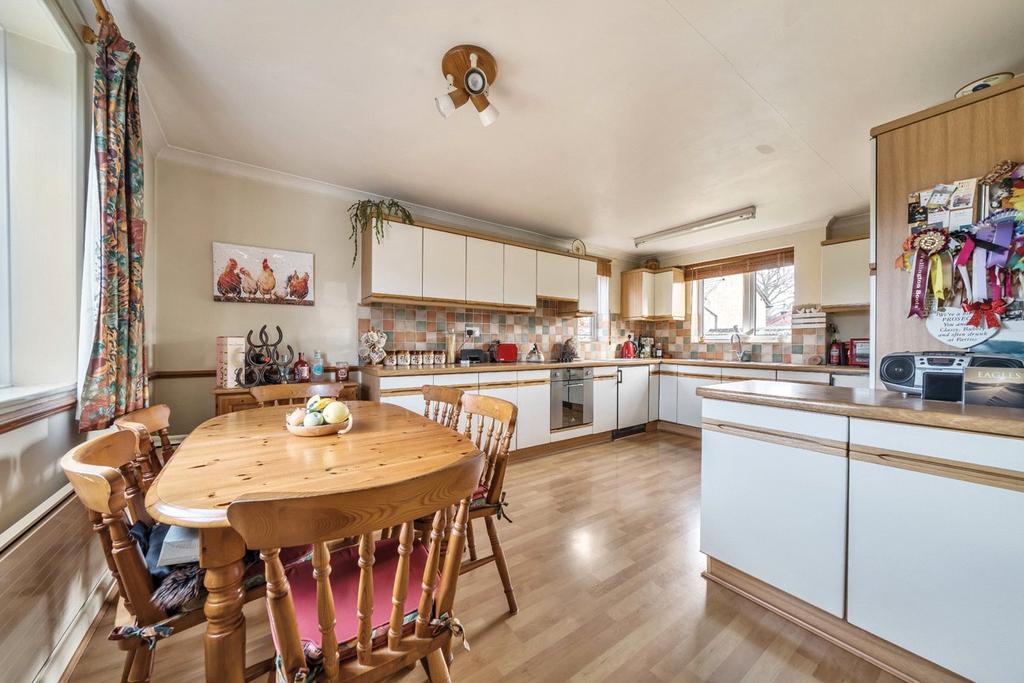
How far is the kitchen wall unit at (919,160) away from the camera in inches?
59.1

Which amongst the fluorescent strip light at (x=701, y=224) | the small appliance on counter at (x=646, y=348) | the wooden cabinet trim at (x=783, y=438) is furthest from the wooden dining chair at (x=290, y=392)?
the small appliance on counter at (x=646, y=348)

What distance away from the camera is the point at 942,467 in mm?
1240

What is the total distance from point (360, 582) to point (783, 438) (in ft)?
5.63

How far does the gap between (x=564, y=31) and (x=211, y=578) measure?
220cm

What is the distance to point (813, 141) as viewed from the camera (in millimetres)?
2480

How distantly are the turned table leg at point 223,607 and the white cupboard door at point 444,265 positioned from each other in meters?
2.76

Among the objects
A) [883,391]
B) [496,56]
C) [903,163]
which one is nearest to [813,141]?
[903,163]

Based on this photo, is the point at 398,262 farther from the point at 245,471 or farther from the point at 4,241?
the point at 245,471

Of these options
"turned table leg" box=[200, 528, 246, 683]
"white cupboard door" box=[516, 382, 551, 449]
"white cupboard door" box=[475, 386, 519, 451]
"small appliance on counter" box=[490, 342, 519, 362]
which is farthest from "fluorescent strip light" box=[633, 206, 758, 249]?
"turned table leg" box=[200, 528, 246, 683]

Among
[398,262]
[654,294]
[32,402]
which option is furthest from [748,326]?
[32,402]

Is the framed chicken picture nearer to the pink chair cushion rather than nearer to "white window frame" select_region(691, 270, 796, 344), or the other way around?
the pink chair cushion

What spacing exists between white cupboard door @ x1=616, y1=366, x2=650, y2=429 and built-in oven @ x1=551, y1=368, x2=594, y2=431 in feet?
1.66

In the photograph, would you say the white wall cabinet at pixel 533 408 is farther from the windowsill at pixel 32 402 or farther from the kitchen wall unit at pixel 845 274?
the kitchen wall unit at pixel 845 274

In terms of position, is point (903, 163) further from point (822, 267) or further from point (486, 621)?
point (486, 621)
